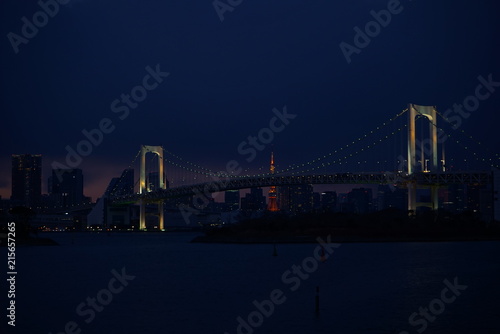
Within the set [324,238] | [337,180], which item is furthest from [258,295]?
[337,180]

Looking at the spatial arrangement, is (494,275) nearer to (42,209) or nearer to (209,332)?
(209,332)

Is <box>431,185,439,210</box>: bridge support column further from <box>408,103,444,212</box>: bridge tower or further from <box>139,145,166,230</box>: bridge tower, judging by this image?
<box>139,145,166,230</box>: bridge tower

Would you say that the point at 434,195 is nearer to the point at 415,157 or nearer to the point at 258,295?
the point at 415,157

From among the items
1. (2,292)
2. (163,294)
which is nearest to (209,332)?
(163,294)

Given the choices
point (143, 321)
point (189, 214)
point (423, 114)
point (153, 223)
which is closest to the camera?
point (143, 321)

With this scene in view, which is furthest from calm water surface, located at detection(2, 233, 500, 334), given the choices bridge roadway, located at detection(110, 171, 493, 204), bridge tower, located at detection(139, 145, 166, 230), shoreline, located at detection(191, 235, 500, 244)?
bridge tower, located at detection(139, 145, 166, 230)

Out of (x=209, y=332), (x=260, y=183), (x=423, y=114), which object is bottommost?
(x=209, y=332)
